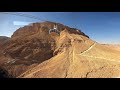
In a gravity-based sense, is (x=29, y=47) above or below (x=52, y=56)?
above

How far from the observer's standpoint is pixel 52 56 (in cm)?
475

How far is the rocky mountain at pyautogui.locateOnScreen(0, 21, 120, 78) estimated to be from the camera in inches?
183

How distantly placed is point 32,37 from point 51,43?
1.35 ft

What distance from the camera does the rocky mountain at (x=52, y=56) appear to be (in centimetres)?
464

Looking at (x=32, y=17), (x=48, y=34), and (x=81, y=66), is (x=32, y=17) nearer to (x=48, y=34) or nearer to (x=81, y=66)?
(x=48, y=34)

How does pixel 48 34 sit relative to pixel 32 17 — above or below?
below
